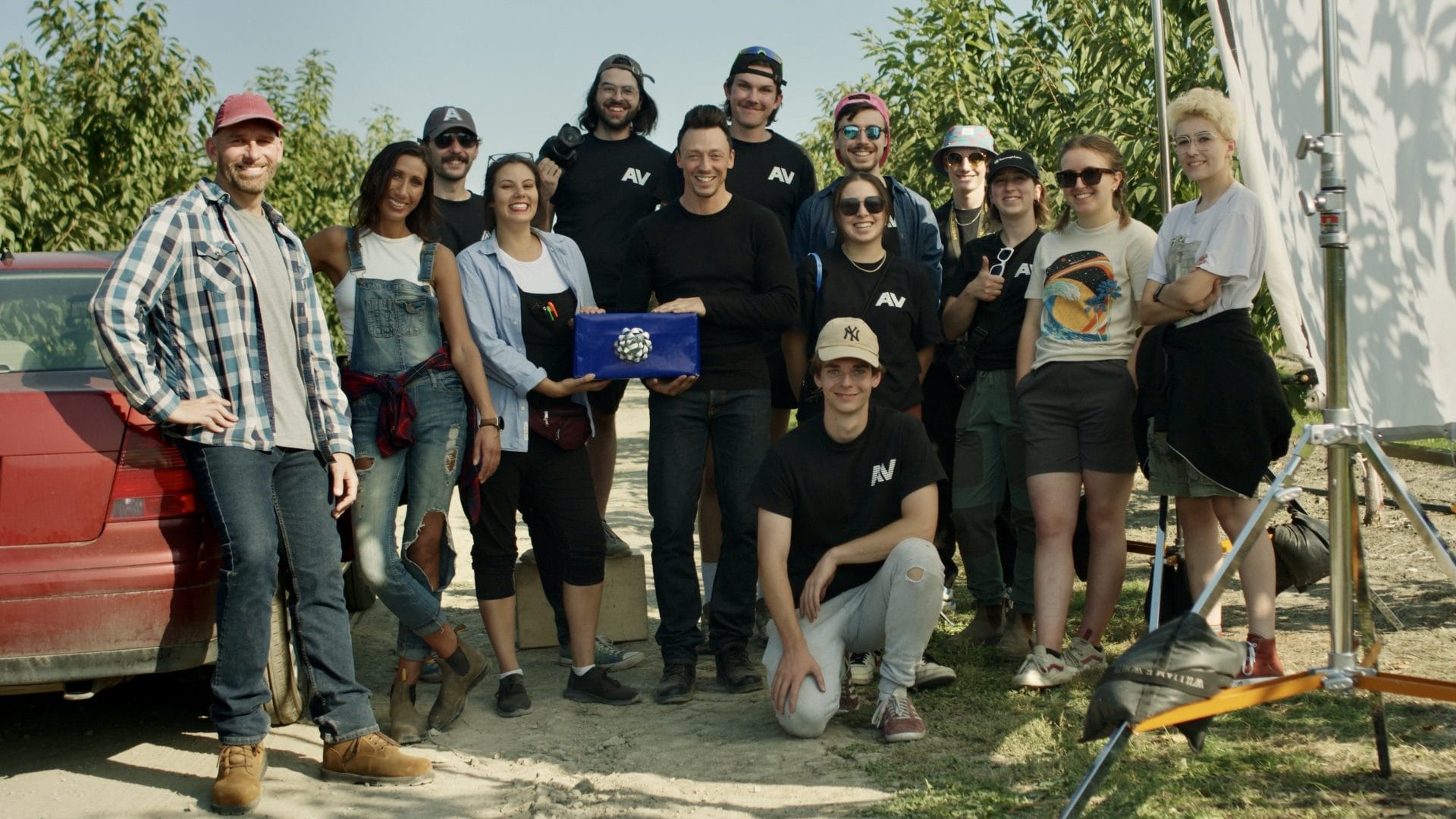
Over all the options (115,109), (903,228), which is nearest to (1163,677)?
(903,228)

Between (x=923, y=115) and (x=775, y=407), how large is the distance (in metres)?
6.73

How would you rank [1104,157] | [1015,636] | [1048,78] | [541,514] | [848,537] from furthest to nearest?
[1048,78], [1015,636], [541,514], [1104,157], [848,537]

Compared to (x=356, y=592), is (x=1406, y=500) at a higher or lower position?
higher

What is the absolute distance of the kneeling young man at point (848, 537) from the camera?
15.5 ft

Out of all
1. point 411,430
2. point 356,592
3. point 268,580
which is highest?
point 411,430

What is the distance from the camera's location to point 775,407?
20.4 ft

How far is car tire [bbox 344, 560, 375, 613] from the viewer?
6480 mm

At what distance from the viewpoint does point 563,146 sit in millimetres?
6086

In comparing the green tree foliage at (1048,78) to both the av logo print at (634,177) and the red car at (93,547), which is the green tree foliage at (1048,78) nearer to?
the av logo print at (634,177)

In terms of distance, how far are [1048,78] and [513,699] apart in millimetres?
8020

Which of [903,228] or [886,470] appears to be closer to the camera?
[886,470]

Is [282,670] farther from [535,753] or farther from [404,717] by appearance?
[535,753]

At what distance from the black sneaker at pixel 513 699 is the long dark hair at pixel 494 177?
5.71 feet

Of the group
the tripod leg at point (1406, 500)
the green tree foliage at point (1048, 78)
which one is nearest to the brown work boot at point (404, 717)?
the tripod leg at point (1406, 500)
